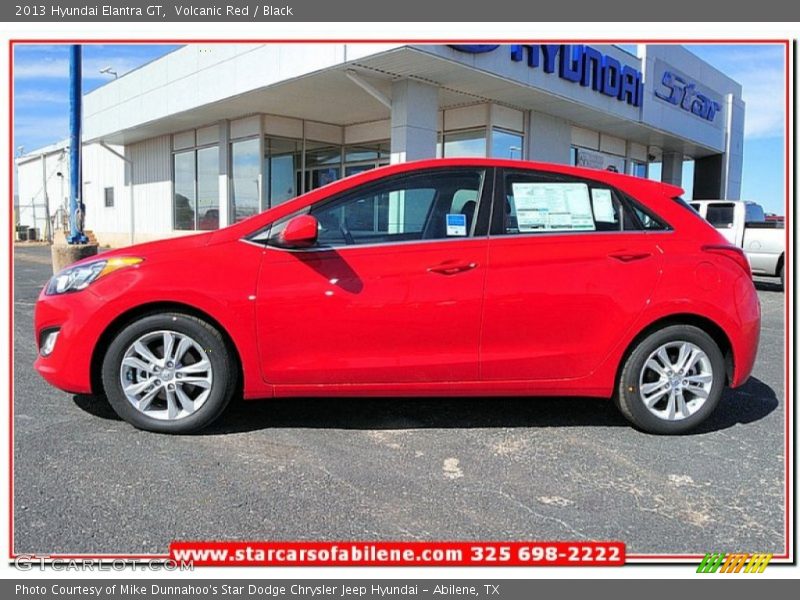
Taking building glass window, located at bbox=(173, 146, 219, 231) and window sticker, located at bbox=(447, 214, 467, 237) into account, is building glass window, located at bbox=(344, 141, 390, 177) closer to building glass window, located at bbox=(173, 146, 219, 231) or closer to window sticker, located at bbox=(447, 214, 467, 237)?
building glass window, located at bbox=(173, 146, 219, 231)

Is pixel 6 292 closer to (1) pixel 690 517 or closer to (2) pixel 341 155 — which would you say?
(1) pixel 690 517

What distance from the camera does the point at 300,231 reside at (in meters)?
3.60

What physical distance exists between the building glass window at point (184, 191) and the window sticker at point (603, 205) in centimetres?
1632

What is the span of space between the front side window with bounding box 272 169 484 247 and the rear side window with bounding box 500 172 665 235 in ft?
0.72

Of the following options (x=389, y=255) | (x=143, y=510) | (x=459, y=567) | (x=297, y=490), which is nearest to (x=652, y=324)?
(x=389, y=255)

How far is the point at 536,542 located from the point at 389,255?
1778mm

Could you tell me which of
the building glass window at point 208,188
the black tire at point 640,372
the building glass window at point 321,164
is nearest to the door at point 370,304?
the black tire at point 640,372

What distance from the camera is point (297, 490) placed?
3.10 meters

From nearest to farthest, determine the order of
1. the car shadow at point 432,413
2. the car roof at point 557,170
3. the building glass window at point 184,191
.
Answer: the car roof at point 557,170 → the car shadow at point 432,413 → the building glass window at point 184,191

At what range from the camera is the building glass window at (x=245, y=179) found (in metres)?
16.0

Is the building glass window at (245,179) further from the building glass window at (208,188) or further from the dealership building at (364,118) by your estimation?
the building glass window at (208,188)

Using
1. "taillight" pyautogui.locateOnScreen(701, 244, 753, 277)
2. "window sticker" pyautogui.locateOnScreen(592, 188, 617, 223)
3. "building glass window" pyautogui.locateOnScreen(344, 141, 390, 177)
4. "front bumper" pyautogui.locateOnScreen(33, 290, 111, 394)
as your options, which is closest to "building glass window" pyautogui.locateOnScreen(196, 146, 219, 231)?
"building glass window" pyautogui.locateOnScreen(344, 141, 390, 177)

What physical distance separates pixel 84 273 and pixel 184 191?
1606 cm

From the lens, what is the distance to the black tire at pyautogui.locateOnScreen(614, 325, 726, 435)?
3893 mm
